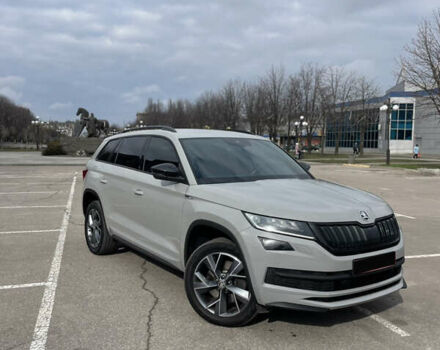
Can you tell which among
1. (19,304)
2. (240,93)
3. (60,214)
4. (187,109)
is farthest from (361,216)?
(187,109)

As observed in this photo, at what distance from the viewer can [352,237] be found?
10.4 ft

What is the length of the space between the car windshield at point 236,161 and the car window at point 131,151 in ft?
2.83

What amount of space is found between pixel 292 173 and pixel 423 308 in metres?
1.91

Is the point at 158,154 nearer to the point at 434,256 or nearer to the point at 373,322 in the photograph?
the point at 373,322

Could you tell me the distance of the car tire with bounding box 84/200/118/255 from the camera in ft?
18.4

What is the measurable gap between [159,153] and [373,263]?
2.53 meters

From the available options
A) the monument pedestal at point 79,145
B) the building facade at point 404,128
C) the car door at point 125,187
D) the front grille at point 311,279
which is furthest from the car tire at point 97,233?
the building facade at point 404,128

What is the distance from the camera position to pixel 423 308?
161 inches

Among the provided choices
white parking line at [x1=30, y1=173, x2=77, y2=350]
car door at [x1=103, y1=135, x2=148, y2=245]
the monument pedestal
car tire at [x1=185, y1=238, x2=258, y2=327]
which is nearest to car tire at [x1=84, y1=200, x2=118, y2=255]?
car door at [x1=103, y1=135, x2=148, y2=245]

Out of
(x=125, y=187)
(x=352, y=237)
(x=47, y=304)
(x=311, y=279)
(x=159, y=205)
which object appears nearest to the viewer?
(x=311, y=279)

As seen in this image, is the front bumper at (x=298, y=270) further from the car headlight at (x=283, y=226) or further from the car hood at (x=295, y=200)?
the car hood at (x=295, y=200)

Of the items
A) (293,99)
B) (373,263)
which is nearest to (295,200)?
(373,263)

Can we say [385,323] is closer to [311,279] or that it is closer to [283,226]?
[311,279]

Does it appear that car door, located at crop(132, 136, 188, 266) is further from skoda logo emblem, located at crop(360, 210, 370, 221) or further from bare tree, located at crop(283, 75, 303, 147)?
bare tree, located at crop(283, 75, 303, 147)
